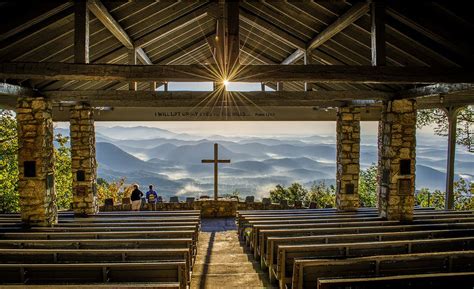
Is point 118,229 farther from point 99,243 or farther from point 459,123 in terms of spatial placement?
point 459,123

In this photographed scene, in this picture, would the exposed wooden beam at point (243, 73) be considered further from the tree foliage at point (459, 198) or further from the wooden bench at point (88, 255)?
the tree foliage at point (459, 198)

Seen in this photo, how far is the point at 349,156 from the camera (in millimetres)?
10852

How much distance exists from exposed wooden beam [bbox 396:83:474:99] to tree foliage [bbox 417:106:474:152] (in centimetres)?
1062

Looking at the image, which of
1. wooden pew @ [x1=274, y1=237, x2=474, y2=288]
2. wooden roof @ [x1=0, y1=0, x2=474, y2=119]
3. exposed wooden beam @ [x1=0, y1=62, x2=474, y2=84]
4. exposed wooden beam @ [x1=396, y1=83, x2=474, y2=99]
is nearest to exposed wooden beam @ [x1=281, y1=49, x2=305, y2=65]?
wooden roof @ [x1=0, y1=0, x2=474, y2=119]

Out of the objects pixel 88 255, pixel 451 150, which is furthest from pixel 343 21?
pixel 451 150

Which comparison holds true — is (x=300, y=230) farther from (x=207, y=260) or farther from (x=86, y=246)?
(x=86, y=246)

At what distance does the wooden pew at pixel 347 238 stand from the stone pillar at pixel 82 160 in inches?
254

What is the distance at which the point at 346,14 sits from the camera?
619cm

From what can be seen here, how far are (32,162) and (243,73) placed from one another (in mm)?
5883

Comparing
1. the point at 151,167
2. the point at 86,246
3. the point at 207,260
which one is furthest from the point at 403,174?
the point at 151,167

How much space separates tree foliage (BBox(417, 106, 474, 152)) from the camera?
17234mm

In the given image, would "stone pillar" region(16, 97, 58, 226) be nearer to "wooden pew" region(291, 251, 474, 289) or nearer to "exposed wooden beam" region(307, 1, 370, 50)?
"wooden pew" region(291, 251, 474, 289)

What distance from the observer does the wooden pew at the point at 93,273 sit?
14.3 feet

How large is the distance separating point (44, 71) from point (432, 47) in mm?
7045
